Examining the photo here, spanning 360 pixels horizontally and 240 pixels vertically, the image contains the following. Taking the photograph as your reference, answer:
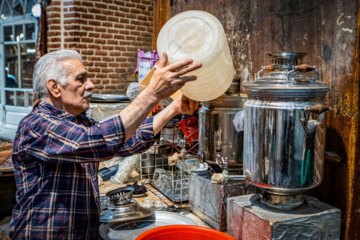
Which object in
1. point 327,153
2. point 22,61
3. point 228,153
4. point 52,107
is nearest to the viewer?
point 52,107

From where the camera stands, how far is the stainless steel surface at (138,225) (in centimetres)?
217

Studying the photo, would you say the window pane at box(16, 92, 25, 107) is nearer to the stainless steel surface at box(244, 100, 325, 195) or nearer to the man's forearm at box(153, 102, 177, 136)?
the man's forearm at box(153, 102, 177, 136)

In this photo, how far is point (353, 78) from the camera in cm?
197

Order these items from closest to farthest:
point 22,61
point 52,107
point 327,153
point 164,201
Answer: point 52,107 < point 327,153 < point 164,201 < point 22,61

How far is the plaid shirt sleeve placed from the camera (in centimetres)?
144

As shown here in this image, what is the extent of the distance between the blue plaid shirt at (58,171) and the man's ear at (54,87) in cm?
7

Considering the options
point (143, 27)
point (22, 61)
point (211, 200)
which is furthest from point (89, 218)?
point (22, 61)

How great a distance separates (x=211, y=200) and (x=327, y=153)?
86cm

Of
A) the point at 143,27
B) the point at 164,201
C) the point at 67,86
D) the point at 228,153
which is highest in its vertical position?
the point at 143,27

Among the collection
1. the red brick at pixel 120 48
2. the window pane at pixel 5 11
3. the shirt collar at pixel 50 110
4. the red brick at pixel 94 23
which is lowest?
the shirt collar at pixel 50 110

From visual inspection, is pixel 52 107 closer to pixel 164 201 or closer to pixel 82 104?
pixel 82 104

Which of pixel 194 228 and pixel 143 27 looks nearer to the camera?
pixel 194 228

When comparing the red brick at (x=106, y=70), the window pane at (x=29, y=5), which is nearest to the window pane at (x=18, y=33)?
the window pane at (x=29, y=5)

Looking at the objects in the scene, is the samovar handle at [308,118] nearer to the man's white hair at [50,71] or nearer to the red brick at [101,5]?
the man's white hair at [50,71]
